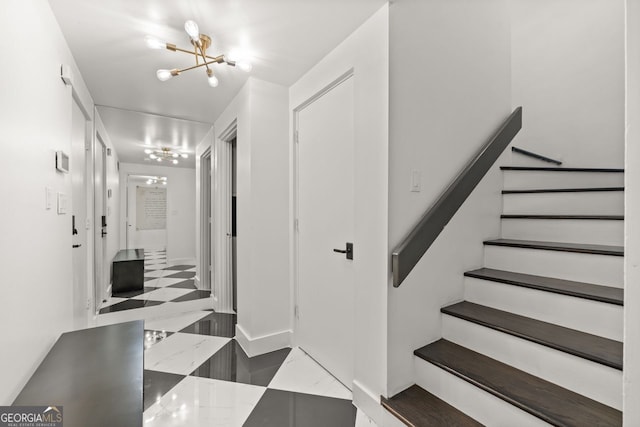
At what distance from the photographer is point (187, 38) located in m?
1.82

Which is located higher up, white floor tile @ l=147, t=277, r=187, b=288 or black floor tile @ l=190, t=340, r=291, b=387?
white floor tile @ l=147, t=277, r=187, b=288

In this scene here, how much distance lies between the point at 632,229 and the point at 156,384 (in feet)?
8.11

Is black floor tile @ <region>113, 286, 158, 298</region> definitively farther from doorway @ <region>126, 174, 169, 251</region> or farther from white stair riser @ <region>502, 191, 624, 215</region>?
white stair riser @ <region>502, 191, 624, 215</region>

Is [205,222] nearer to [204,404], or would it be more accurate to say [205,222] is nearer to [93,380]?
[204,404]

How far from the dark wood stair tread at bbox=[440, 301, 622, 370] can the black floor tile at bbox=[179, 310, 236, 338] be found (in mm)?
2083

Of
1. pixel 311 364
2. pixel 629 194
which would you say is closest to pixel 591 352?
pixel 629 194

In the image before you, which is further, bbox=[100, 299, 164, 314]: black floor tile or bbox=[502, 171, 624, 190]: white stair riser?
bbox=[100, 299, 164, 314]: black floor tile

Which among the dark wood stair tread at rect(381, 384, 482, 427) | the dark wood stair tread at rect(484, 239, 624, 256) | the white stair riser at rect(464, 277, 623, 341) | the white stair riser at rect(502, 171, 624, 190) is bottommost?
the dark wood stair tread at rect(381, 384, 482, 427)

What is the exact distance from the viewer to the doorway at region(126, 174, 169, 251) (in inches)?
128

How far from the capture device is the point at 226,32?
69.2 inches

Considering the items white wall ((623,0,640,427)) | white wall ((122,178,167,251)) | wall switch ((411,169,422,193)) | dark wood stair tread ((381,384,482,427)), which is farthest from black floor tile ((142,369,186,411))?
white wall ((623,0,640,427))

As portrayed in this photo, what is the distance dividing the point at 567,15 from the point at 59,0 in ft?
13.4

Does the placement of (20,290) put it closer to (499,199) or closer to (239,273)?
(239,273)

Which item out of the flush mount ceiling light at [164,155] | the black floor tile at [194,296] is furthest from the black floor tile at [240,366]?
the flush mount ceiling light at [164,155]
